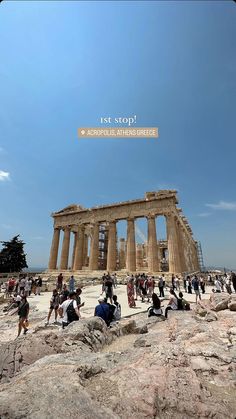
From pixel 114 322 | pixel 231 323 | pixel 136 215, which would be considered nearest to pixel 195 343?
pixel 231 323

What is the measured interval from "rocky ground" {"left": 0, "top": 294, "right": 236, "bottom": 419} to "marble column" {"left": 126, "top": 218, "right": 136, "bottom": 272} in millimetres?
28216

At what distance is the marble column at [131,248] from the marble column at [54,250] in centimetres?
Answer: 1612

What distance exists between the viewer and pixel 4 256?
46.6m

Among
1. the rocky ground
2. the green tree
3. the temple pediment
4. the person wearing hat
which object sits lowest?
the rocky ground

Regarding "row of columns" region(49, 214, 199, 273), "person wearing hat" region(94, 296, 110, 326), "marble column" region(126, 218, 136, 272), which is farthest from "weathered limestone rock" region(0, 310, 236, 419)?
"marble column" region(126, 218, 136, 272)

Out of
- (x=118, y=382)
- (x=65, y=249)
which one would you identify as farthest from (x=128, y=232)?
(x=118, y=382)

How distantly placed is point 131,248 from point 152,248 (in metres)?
3.46

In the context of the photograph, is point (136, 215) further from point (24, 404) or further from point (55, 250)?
point (24, 404)

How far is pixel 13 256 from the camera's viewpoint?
4728cm

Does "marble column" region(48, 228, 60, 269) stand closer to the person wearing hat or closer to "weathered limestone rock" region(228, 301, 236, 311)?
the person wearing hat

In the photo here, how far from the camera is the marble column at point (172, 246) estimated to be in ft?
99.6

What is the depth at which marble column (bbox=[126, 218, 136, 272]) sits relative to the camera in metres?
33.4

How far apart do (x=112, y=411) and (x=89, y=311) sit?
10.6 metres

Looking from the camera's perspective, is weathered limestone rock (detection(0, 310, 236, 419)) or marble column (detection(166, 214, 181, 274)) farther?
marble column (detection(166, 214, 181, 274))
